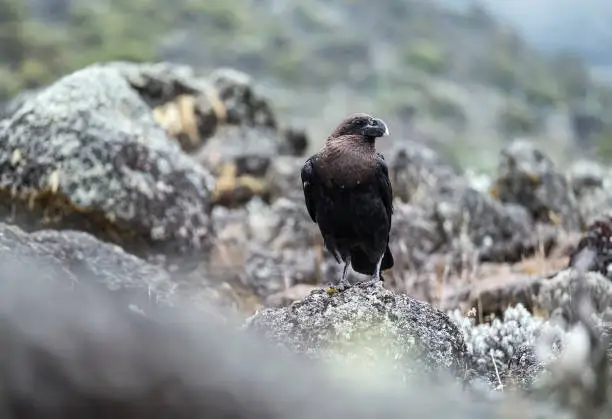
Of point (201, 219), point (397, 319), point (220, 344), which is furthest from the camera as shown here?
point (201, 219)

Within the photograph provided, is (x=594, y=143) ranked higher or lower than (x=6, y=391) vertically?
higher

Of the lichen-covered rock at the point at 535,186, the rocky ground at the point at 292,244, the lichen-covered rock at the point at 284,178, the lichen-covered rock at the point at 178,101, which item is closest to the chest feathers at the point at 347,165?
the rocky ground at the point at 292,244

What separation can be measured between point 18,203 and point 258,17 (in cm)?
6543

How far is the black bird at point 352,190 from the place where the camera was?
617cm

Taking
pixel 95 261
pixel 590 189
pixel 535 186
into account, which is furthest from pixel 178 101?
pixel 95 261

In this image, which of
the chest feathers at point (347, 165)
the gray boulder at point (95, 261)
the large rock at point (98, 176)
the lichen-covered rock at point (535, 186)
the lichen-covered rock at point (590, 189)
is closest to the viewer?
the gray boulder at point (95, 261)

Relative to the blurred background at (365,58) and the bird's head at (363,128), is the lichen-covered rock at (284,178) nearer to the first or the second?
the bird's head at (363,128)

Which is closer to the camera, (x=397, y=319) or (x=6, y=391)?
(x=6, y=391)

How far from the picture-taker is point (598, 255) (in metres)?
8.38

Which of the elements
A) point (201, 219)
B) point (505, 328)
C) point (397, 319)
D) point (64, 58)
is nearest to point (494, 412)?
point (397, 319)

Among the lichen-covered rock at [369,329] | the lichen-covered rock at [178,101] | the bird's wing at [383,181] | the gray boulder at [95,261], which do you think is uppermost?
the lichen-covered rock at [178,101]

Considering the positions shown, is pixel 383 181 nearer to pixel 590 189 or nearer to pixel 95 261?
pixel 95 261

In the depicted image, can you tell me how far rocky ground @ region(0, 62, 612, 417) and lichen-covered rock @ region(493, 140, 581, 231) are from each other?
27 mm

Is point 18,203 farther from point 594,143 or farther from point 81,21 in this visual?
point 81,21
